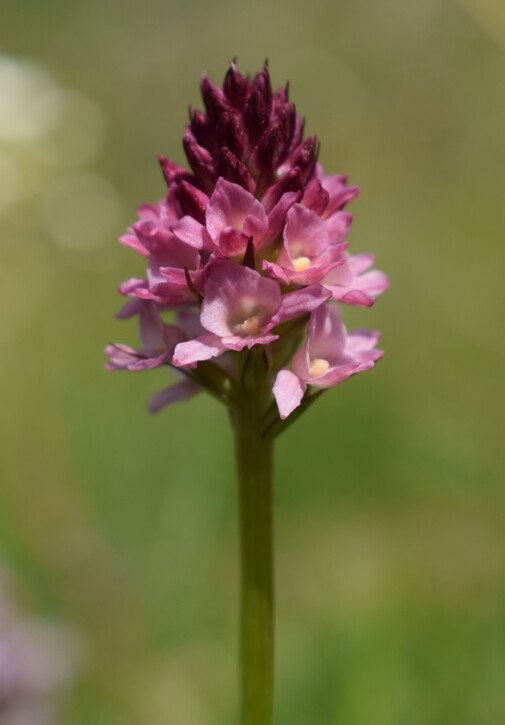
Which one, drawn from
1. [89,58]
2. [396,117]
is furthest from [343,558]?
[89,58]

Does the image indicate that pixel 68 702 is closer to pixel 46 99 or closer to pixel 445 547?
pixel 445 547

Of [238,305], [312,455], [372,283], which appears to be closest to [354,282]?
[372,283]

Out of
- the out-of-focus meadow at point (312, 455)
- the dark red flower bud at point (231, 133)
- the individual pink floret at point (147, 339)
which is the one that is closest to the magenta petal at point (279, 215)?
the dark red flower bud at point (231, 133)

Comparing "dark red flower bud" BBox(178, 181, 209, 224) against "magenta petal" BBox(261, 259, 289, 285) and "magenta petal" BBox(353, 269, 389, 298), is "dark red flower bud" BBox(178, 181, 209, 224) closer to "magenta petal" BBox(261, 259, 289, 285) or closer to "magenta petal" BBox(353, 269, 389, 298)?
"magenta petal" BBox(261, 259, 289, 285)

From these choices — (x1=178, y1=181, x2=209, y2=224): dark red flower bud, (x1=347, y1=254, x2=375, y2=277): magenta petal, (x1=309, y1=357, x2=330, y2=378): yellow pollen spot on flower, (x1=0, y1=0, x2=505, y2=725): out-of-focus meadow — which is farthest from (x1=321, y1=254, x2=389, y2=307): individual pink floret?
(x1=0, y1=0, x2=505, y2=725): out-of-focus meadow

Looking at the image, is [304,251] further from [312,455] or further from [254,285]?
[312,455]

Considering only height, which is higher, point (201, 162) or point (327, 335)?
point (201, 162)

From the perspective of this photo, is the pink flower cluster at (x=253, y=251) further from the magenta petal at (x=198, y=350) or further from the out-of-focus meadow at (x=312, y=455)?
the out-of-focus meadow at (x=312, y=455)

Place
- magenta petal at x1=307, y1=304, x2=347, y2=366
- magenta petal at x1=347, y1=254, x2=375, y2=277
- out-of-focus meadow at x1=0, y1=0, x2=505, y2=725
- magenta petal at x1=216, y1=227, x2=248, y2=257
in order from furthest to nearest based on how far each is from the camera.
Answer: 1. out-of-focus meadow at x1=0, y1=0, x2=505, y2=725
2. magenta petal at x1=347, y1=254, x2=375, y2=277
3. magenta petal at x1=307, y1=304, x2=347, y2=366
4. magenta petal at x1=216, y1=227, x2=248, y2=257
